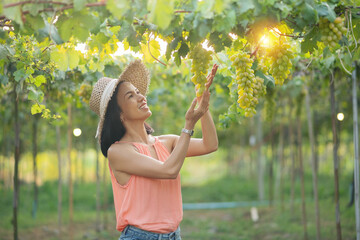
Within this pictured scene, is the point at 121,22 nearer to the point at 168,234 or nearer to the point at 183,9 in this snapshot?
the point at 183,9

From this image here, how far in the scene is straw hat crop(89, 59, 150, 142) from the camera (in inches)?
100

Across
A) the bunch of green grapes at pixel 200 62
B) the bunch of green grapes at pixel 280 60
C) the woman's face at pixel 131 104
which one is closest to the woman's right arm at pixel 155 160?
the bunch of green grapes at pixel 200 62

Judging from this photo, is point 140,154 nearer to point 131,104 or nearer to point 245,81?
point 131,104

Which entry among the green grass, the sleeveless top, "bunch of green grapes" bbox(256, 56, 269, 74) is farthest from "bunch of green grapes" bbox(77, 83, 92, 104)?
the green grass

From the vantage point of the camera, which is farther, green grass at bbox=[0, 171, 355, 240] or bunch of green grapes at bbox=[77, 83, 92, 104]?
green grass at bbox=[0, 171, 355, 240]

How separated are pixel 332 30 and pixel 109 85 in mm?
1347

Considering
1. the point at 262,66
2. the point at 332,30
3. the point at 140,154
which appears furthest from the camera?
the point at 262,66

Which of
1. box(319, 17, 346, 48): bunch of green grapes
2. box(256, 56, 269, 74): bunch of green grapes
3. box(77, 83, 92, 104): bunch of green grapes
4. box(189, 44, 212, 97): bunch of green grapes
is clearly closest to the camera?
box(319, 17, 346, 48): bunch of green grapes

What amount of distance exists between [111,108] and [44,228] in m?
5.61

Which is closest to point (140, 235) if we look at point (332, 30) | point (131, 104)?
point (131, 104)

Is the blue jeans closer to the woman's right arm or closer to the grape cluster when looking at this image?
the woman's right arm

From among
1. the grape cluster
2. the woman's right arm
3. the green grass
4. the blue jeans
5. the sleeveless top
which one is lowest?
the green grass

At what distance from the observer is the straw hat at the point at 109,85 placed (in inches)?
100

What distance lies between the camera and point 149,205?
236cm
